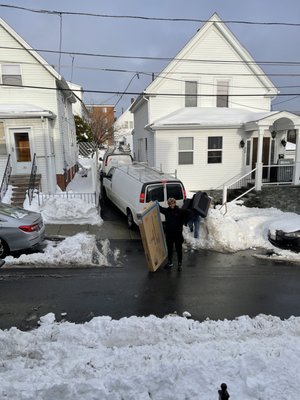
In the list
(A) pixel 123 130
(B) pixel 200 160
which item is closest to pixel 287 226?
(B) pixel 200 160

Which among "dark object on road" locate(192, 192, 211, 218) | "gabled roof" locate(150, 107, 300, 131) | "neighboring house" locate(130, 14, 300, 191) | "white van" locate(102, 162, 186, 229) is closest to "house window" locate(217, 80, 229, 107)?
"neighboring house" locate(130, 14, 300, 191)

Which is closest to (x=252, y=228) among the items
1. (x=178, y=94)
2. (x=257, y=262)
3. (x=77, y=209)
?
(x=257, y=262)

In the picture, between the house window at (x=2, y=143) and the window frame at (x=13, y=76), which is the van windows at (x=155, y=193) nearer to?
the house window at (x=2, y=143)

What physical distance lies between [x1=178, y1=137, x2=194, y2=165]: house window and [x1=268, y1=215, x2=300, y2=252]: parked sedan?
26.7ft

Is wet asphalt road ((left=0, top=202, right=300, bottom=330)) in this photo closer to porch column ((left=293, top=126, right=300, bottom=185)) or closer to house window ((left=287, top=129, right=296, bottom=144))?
porch column ((left=293, top=126, right=300, bottom=185))

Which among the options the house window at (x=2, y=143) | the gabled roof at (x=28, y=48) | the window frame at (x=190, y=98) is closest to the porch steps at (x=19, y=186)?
the house window at (x=2, y=143)

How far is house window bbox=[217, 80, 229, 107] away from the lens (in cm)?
1911

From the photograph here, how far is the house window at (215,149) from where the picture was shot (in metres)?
17.5

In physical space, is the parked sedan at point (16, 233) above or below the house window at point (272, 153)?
below

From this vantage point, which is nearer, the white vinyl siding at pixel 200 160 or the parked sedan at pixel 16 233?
the parked sedan at pixel 16 233

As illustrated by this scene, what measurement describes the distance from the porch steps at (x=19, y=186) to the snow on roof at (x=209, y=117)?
263 inches

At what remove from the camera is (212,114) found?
17812 mm

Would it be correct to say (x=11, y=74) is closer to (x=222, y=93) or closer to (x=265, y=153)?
(x=222, y=93)

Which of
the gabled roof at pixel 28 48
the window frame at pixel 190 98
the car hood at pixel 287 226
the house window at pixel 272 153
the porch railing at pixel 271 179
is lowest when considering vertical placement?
the car hood at pixel 287 226
